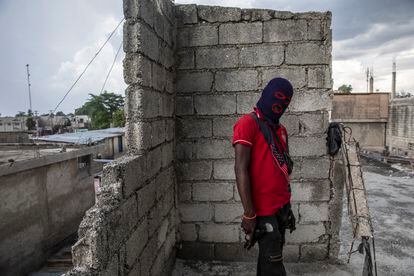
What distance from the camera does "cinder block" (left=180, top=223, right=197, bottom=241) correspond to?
12.8ft

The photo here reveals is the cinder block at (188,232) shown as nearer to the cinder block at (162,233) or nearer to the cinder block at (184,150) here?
the cinder block at (162,233)

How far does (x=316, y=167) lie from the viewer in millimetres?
3742

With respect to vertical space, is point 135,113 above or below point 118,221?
above

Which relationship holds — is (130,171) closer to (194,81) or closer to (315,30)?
(194,81)

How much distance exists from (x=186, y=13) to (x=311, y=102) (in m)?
1.73

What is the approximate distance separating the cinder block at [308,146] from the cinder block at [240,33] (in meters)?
1.20

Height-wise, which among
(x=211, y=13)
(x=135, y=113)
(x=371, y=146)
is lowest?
(x=371, y=146)

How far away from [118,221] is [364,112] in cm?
2124

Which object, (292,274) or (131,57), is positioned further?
(292,274)

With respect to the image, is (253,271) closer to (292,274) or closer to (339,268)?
(292,274)

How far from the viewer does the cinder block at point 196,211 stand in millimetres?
3850

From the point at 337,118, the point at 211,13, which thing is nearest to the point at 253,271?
the point at 211,13

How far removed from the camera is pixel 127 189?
226 centimetres

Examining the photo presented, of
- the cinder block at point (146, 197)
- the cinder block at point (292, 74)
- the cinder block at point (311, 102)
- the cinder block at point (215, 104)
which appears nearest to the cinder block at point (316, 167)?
the cinder block at point (311, 102)
